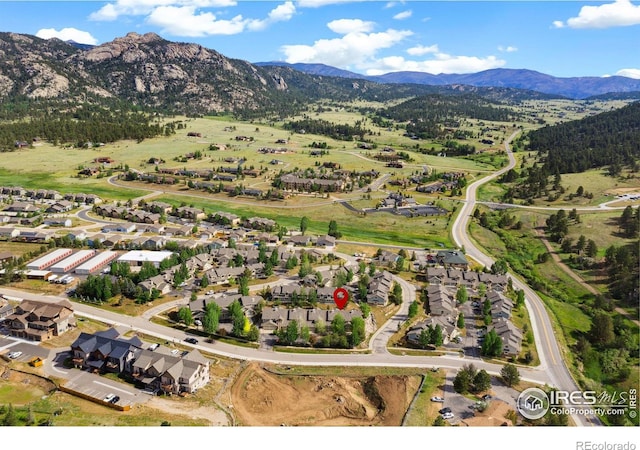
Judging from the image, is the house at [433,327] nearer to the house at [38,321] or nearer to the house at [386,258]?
the house at [386,258]

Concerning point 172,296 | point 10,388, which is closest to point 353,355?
point 172,296

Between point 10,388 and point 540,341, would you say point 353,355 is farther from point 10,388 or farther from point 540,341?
point 10,388

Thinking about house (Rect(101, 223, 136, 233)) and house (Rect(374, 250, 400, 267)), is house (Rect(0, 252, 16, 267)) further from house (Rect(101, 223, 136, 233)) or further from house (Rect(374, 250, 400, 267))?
house (Rect(374, 250, 400, 267))

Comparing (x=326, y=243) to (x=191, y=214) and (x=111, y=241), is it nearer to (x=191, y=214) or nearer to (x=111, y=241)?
(x=191, y=214)

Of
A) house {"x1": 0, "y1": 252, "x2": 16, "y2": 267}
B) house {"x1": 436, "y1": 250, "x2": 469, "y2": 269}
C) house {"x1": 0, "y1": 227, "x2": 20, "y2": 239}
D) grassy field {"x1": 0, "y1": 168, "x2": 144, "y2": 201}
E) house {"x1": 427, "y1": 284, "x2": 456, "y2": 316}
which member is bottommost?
house {"x1": 427, "y1": 284, "x2": 456, "y2": 316}

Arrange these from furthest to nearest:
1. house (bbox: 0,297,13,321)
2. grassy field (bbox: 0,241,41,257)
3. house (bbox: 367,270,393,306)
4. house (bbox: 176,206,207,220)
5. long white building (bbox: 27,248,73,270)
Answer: house (bbox: 176,206,207,220) → grassy field (bbox: 0,241,41,257) → long white building (bbox: 27,248,73,270) → house (bbox: 367,270,393,306) → house (bbox: 0,297,13,321)

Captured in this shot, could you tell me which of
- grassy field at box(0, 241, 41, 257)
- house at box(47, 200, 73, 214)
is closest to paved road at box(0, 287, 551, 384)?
grassy field at box(0, 241, 41, 257)

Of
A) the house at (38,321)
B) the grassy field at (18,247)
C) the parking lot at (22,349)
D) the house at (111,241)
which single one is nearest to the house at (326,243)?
the house at (111,241)

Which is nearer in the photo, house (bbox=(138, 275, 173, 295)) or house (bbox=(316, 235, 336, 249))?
house (bbox=(138, 275, 173, 295))
